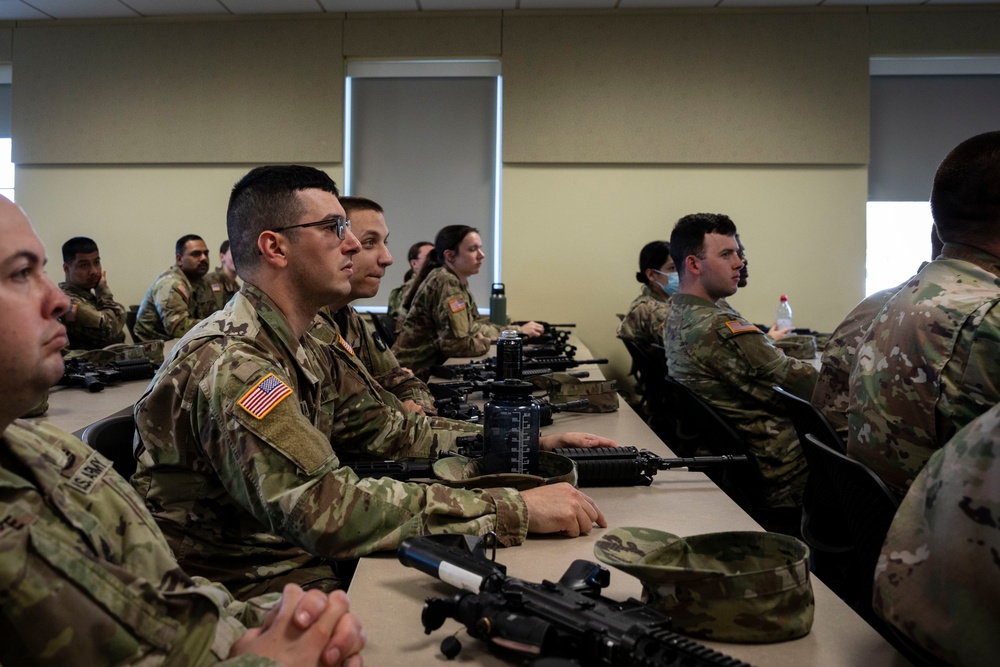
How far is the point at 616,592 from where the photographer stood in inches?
44.7

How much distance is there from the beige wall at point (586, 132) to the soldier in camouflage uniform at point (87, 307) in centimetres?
135

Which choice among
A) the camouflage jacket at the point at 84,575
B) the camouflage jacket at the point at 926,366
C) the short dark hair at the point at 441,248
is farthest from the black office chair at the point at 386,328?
the camouflage jacket at the point at 84,575

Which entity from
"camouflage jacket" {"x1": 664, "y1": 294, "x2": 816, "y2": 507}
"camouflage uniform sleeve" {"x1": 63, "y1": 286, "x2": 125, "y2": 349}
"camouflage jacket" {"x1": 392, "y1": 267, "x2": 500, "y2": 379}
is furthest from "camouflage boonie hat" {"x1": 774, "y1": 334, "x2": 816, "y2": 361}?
"camouflage uniform sleeve" {"x1": 63, "y1": 286, "x2": 125, "y2": 349}

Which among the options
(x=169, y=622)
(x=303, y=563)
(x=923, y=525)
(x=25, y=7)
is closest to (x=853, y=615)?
(x=923, y=525)

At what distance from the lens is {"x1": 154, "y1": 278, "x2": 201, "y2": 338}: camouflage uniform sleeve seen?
5.75 m

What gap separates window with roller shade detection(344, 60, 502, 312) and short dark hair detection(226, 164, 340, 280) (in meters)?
4.89

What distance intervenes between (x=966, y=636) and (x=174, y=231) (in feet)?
22.3

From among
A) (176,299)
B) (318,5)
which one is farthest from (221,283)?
(318,5)

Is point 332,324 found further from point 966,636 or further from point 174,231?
point 174,231

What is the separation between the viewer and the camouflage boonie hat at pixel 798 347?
427cm

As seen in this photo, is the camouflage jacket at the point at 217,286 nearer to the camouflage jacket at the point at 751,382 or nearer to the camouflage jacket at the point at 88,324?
the camouflage jacket at the point at 88,324

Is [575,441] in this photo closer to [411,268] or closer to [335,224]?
[335,224]

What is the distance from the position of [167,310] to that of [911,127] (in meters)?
5.71

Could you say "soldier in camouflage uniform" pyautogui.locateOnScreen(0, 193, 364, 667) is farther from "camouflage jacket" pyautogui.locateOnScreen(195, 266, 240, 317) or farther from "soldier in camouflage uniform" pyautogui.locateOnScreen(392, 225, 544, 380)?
"camouflage jacket" pyautogui.locateOnScreen(195, 266, 240, 317)
